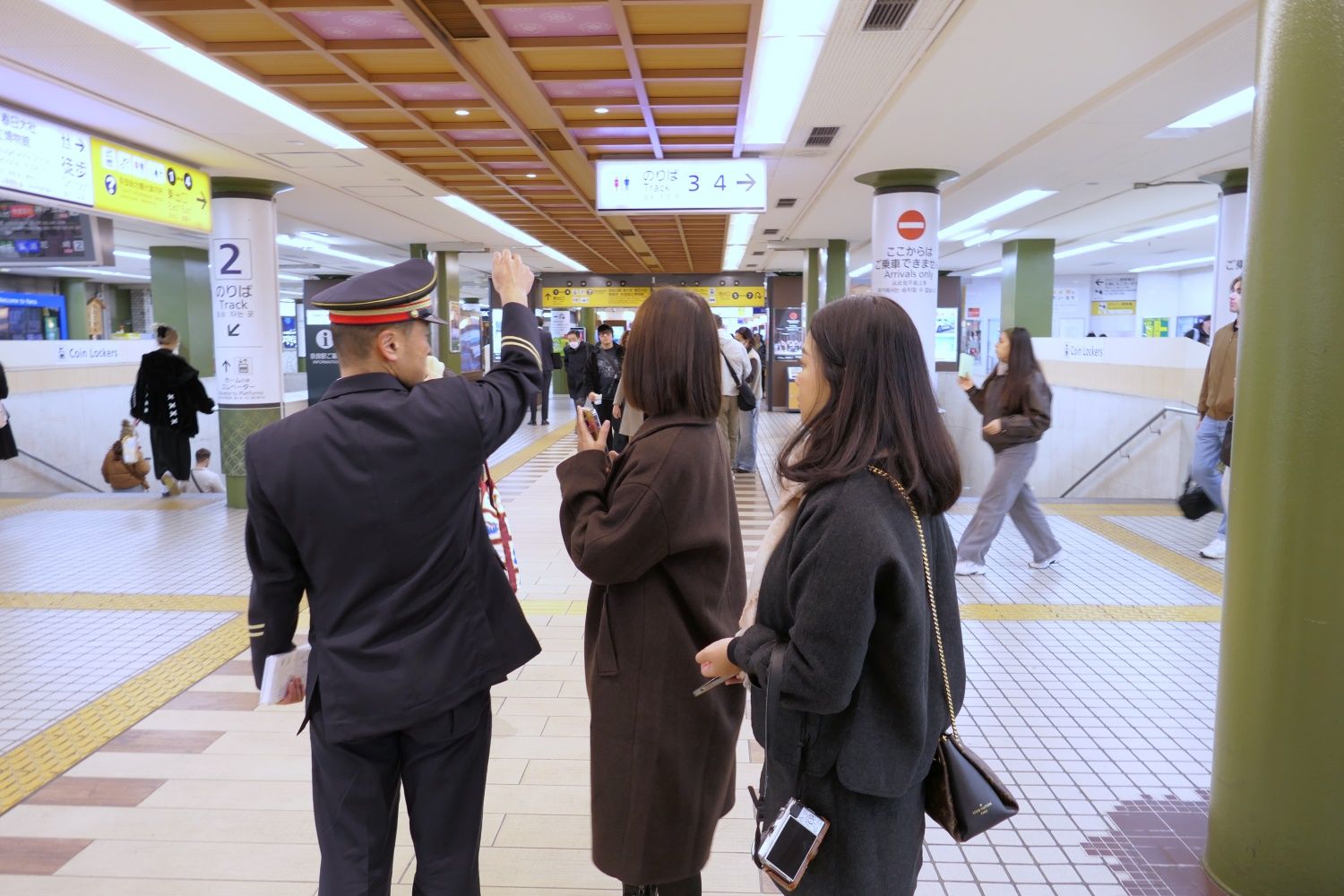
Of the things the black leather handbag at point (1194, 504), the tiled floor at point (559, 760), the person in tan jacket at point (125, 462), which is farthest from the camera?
the person in tan jacket at point (125, 462)

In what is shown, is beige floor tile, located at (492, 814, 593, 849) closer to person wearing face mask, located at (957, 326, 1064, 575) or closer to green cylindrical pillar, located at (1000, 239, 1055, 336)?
person wearing face mask, located at (957, 326, 1064, 575)

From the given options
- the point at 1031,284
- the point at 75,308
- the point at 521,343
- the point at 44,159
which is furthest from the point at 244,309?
the point at 75,308

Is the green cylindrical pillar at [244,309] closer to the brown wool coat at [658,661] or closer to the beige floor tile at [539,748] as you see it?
the beige floor tile at [539,748]

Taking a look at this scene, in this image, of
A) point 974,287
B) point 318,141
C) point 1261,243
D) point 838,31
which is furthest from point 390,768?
point 974,287

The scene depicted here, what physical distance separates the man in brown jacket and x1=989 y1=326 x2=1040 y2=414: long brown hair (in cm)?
138

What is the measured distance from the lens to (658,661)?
1883mm

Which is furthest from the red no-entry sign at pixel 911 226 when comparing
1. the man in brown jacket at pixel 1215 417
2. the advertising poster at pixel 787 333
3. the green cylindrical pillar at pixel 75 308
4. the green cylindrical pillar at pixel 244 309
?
the green cylindrical pillar at pixel 75 308

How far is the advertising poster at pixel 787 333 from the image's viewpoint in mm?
18578

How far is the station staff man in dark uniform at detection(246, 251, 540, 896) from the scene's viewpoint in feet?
5.53

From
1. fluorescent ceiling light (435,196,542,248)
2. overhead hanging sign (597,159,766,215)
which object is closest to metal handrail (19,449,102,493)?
fluorescent ceiling light (435,196,542,248)

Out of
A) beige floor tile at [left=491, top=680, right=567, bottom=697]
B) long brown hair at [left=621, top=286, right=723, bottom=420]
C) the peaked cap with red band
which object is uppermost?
the peaked cap with red band

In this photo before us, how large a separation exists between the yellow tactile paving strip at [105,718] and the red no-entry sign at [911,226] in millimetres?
6242

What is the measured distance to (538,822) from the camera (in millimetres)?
2869

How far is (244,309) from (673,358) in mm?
6962
